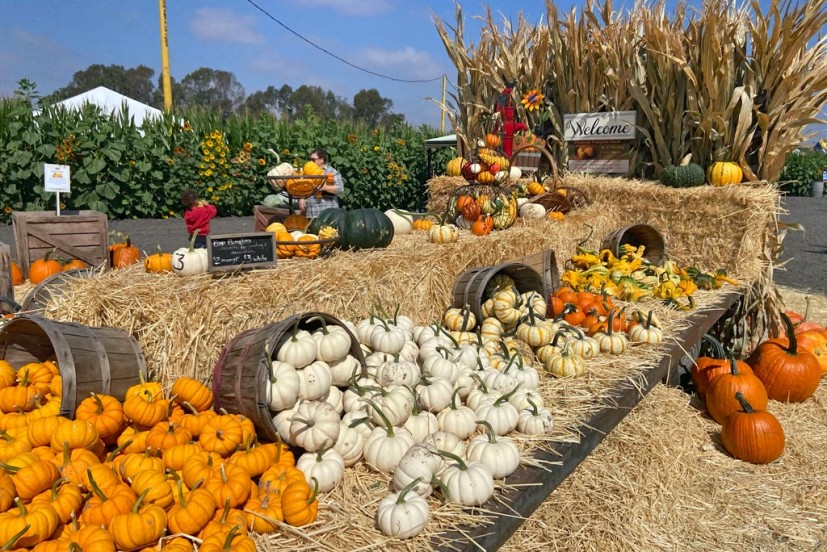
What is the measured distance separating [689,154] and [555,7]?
2.83m

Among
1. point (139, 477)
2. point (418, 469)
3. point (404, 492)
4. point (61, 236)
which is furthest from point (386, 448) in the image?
point (61, 236)

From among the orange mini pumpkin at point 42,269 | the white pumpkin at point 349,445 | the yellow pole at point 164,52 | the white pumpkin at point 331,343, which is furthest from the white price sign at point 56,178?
the yellow pole at point 164,52

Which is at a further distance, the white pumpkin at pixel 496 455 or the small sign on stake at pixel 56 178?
the small sign on stake at pixel 56 178

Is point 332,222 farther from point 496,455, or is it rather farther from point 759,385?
point 759,385

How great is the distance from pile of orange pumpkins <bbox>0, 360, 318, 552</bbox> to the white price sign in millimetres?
4628

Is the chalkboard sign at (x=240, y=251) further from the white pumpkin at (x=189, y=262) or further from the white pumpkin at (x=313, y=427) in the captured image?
the white pumpkin at (x=313, y=427)

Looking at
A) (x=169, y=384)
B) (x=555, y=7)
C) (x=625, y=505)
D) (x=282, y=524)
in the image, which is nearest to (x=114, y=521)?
(x=282, y=524)

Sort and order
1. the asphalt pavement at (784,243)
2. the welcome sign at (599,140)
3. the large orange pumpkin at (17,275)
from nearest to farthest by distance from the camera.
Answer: the large orange pumpkin at (17,275) < the welcome sign at (599,140) < the asphalt pavement at (784,243)

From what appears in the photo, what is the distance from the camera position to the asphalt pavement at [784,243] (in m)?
9.10

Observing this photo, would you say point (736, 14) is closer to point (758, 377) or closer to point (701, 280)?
point (701, 280)

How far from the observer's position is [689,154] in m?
6.79

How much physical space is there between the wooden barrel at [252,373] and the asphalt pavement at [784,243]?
5.90 meters

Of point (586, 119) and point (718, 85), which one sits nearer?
point (718, 85)

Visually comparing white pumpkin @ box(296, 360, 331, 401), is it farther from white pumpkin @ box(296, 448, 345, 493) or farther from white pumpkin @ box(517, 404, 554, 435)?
white pumpkin @ box(517, 404, 554, 435)
